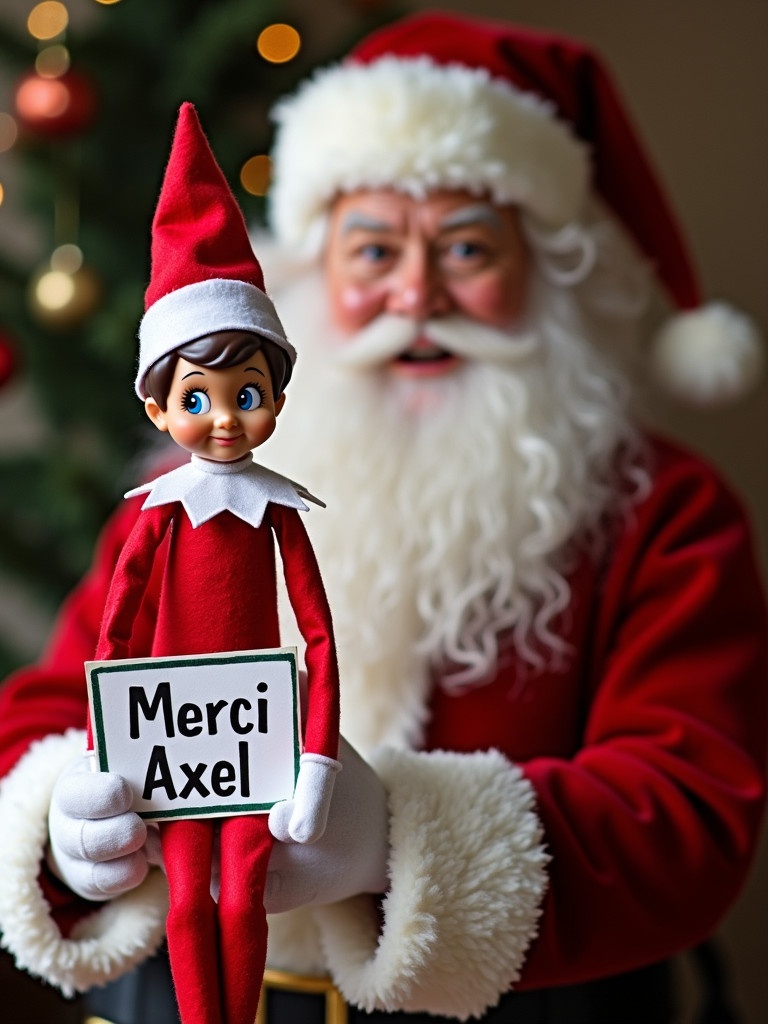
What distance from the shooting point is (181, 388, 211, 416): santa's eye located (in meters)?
0.66

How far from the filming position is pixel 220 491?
68cm

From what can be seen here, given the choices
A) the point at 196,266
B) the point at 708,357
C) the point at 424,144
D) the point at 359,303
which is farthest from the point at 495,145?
the point at 196,266

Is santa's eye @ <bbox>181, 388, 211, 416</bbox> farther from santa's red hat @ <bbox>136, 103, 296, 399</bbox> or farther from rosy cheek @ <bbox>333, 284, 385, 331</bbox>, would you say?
rosy cheek @ <bbox>333, 284, 385, 331</bbox>

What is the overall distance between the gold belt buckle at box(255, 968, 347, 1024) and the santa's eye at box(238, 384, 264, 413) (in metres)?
0.53

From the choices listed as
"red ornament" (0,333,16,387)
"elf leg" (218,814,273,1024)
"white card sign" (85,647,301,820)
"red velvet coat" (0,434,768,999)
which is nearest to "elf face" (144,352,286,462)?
"white card sign" (85,647,301,820)

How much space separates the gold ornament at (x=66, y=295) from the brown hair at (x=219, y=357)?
90 centimetres

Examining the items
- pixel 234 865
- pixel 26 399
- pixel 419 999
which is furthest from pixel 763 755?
pixel 26 399

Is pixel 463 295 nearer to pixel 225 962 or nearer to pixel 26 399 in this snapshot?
pixel 225 962

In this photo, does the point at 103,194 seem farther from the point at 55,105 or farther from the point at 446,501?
the point at 446,501

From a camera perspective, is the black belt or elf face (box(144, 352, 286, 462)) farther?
the black belt

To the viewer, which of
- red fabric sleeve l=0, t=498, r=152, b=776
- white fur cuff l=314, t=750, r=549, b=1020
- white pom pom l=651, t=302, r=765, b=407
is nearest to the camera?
white fur cuff l=314, t=750, r=549, b=1020

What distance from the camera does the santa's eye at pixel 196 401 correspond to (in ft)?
2.16

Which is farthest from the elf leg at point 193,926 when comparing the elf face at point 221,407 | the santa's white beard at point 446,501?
the santa's white beard at point 446,501

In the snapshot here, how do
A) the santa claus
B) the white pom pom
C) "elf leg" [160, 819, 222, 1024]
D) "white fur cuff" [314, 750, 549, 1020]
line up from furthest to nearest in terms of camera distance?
1. the white pom pom
2. the santa claus
3. "white fur cuff" [314, 750, 549, 1020]
4. "elf leg" [160, 819, 222, 1024]
